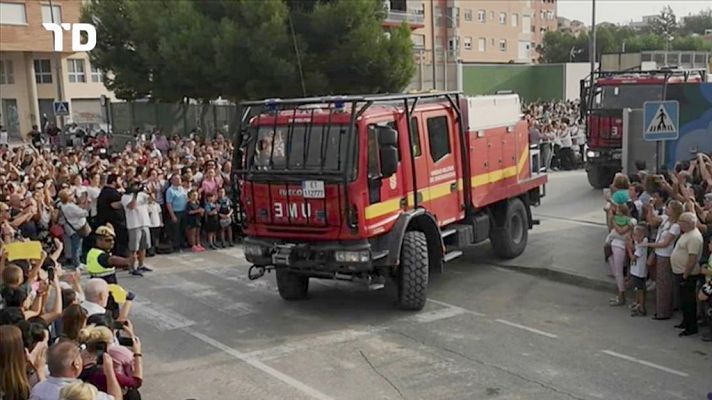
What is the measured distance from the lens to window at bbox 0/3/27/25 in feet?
157

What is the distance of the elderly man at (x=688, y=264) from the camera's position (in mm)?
9273

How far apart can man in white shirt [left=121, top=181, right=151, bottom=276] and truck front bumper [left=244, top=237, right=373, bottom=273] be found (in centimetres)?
355

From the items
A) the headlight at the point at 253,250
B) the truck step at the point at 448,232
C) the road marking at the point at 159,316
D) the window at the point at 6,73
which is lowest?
the road marking at the point at 159,316

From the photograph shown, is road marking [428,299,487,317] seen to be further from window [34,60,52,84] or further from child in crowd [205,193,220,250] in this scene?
window [34,60,52,84]

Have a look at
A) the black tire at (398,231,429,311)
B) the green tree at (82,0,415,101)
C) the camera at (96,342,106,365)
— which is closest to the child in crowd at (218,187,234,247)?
the black tire at (398,231,429,311)

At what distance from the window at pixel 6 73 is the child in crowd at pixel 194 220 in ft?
149

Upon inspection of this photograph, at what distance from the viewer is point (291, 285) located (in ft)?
36.5

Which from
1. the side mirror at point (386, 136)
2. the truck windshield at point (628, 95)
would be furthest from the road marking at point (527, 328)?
the truck windshield at point (628, 95)

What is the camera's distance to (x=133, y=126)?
125 feet

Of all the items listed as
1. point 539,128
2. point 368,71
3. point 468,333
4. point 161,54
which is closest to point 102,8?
point 161,54

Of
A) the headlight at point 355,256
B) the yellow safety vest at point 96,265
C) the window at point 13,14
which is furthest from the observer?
the window at point 13,14

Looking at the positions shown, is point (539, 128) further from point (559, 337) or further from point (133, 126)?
point (133, 126)

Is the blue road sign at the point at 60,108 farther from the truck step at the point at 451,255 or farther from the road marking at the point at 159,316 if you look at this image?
the truck step at the point at 451,255

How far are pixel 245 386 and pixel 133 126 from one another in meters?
32.2
